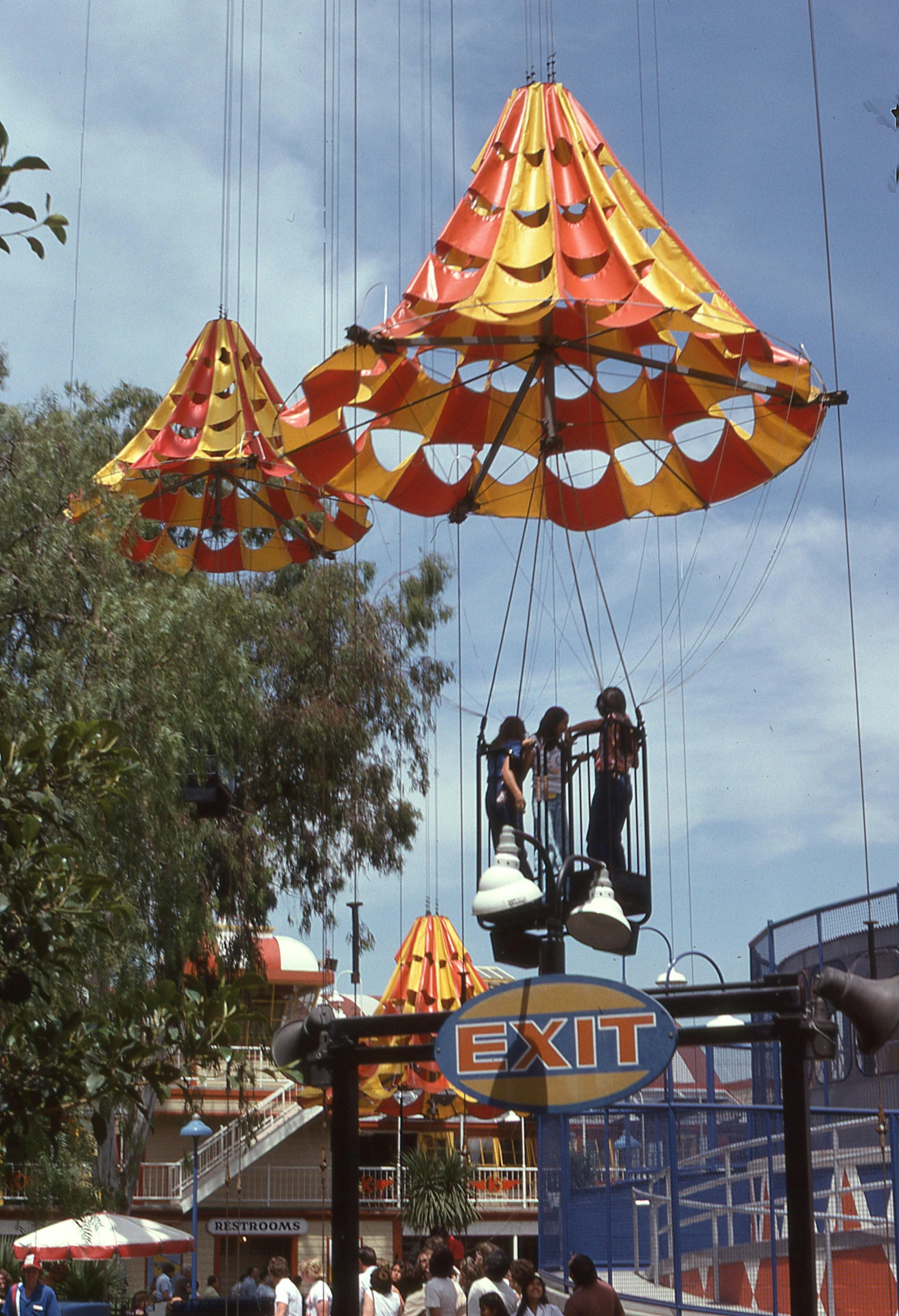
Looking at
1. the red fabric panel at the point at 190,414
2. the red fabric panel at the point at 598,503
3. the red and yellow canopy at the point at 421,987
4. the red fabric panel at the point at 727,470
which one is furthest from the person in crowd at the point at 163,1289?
the red fabric panel at the point at 727,470

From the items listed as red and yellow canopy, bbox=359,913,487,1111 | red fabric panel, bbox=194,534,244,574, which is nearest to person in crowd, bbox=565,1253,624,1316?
red fabric panel, bbox=194,534,244,574

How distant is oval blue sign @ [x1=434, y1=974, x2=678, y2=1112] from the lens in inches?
207

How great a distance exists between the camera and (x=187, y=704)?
45.5 ft

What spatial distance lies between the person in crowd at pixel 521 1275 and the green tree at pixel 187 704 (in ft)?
8.91

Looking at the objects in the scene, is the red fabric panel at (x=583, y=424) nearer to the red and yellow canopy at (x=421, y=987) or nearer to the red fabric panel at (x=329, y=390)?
the red fabric panel at (x=329, y=390)

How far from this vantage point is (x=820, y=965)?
542 inches

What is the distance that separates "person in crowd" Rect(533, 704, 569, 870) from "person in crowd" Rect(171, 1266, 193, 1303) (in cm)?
1357

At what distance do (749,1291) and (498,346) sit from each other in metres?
5.70

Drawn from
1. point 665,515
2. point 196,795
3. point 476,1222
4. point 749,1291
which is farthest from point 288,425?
point 476,1222

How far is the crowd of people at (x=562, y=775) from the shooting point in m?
6.93

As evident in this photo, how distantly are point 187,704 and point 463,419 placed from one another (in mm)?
4904

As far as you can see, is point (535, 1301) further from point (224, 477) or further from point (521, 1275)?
point (224, 477)

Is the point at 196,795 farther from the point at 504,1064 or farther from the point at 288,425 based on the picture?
the point at 504,1064

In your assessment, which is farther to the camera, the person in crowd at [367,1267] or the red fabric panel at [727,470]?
the person in crowd at [367,1267]
